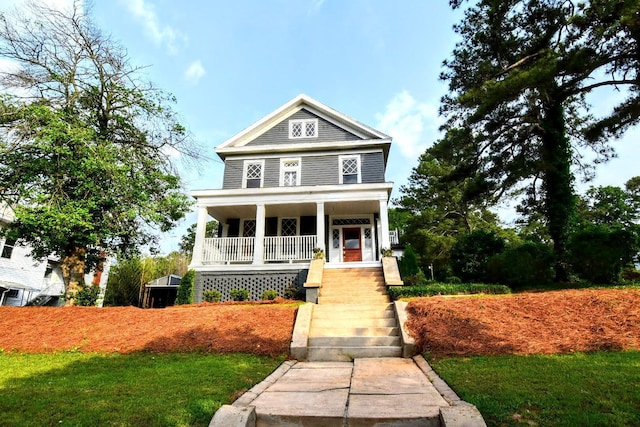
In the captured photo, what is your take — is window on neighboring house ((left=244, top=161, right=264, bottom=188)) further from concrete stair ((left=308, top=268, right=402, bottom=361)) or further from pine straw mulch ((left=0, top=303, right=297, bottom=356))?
pine straw mulch ((left=0, top=303, right=297, bottom=356))

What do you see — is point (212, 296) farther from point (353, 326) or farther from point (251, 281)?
point (353, 326)

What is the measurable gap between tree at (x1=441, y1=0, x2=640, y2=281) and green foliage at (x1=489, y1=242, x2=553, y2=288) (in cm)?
66

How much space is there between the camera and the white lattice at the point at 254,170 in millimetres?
16000

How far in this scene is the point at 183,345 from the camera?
265 inches

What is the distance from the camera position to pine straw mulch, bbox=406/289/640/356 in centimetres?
545

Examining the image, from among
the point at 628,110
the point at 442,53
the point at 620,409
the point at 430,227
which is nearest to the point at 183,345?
the point at 620,409

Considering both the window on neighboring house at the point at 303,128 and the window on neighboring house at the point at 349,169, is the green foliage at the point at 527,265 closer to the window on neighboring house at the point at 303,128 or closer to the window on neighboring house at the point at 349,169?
the window on neighboring house at the point at 349,169

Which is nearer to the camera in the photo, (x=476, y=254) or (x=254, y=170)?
(x=476, y=254)

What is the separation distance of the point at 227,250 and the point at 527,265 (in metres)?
10.7

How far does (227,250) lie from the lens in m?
13.5

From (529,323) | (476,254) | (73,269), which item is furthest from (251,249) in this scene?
(529,323)

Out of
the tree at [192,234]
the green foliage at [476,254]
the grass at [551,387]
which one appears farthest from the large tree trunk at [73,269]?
the tree at [192,234]

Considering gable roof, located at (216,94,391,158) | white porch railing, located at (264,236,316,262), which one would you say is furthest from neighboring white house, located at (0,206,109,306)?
white porch railing, located at (264,236,316,262)

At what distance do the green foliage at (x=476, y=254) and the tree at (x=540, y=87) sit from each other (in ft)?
6.21
